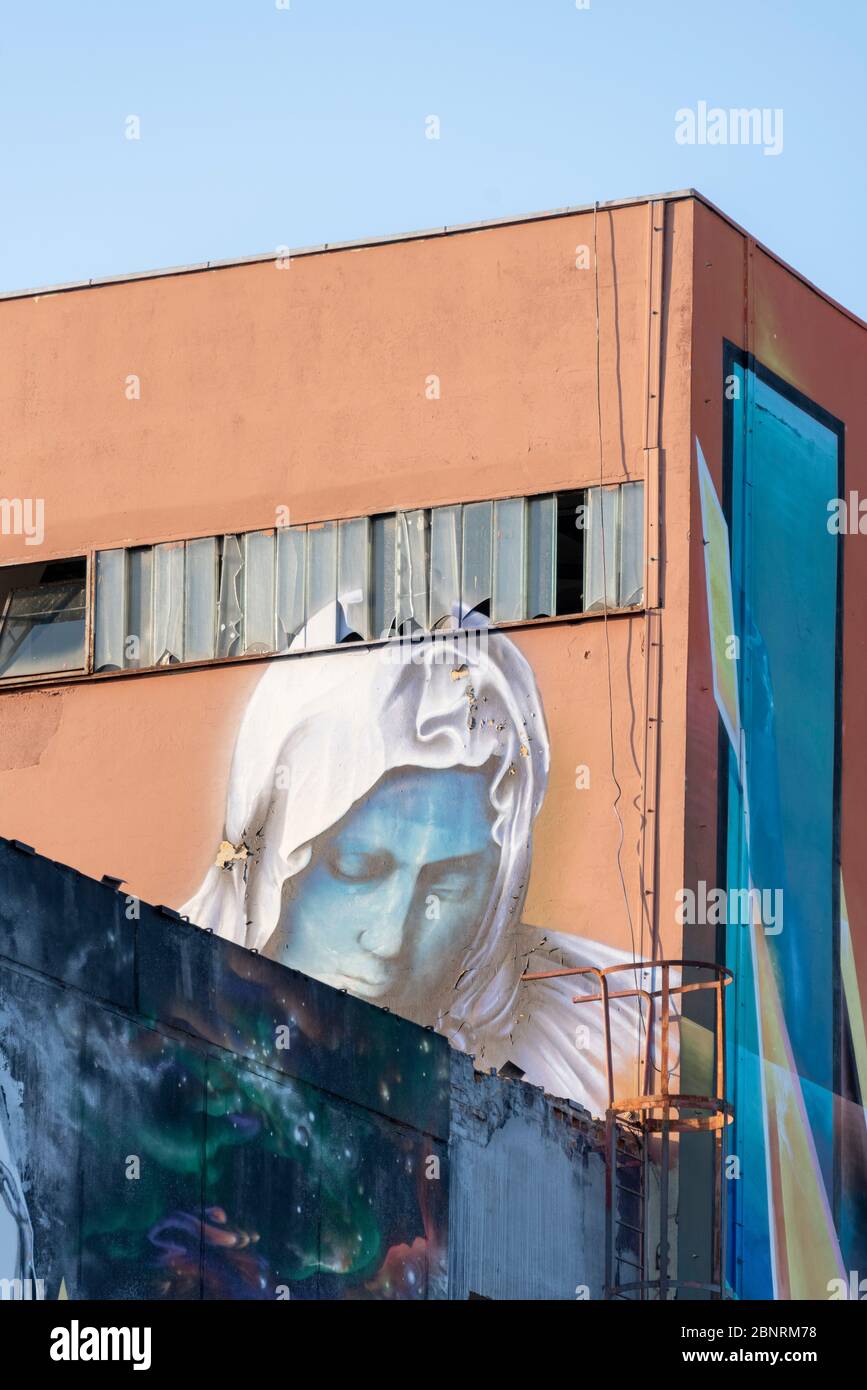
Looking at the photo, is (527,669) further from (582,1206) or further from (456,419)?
(582,1206)

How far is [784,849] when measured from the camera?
96.1 feet

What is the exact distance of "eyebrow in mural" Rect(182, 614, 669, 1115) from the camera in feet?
92.8

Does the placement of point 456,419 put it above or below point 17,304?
below

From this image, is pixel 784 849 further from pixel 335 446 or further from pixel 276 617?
pixel 335 446

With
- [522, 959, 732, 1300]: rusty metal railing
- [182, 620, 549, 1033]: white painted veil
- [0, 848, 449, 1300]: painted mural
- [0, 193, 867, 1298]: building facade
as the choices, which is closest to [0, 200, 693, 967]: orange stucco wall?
[0, 193, 867, 1298]: building facade

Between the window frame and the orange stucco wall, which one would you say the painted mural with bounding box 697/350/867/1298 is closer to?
the orange stucco wall

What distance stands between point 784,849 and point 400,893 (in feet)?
12.3

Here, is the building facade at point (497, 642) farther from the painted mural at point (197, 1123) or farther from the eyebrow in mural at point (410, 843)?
the painted mural at point (197, 1123)

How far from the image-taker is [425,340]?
3055cm

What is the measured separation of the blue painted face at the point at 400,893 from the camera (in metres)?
28.9

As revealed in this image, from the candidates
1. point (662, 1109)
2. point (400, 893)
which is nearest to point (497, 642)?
point (400, 893)
